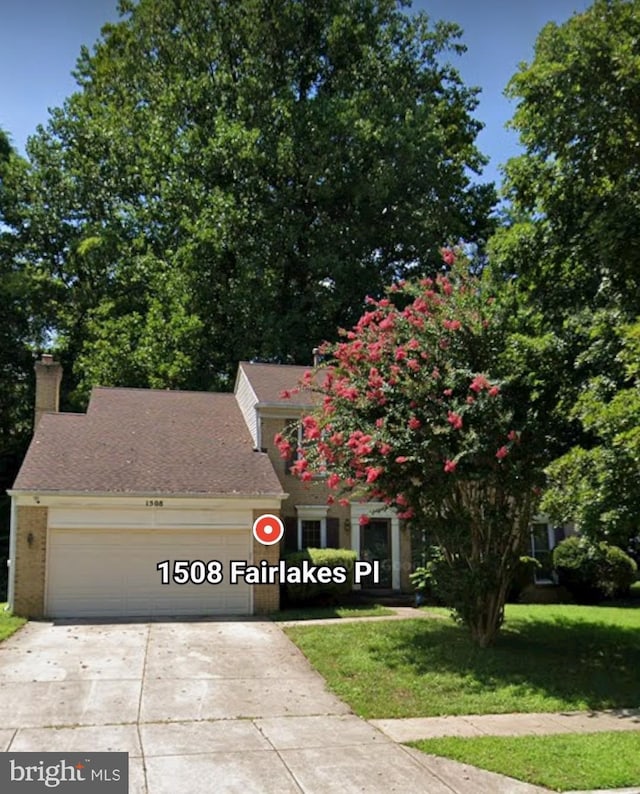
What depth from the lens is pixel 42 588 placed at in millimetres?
14930

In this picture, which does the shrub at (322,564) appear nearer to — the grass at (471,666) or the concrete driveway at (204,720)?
the grass at (471,666)

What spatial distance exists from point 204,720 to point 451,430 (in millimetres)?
5469

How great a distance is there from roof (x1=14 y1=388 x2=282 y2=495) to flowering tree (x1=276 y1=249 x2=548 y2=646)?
14.9 ft

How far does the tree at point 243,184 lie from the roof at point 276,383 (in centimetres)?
515

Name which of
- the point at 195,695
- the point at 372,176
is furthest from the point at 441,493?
the point at 372,176

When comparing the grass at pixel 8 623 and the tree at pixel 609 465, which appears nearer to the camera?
the tree at pixel 609 465

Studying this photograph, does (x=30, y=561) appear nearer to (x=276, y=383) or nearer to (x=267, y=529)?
(x=267, y=529)

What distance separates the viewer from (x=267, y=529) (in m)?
16.5

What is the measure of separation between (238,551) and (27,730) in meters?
9.10

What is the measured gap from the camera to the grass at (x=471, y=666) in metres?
9.30

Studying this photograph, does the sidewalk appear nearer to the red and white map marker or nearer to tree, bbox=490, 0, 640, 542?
tree, bbox=490, 0, 640, 542

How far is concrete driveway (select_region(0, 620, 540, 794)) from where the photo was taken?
20.6 ft

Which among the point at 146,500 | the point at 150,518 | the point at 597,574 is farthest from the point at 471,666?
the point at 597,574


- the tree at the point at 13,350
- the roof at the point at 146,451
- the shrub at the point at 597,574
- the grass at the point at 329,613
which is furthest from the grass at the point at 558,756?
the tree at the point at 13,350
